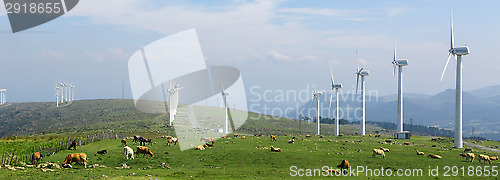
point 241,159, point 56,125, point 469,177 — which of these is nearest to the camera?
point 469,177

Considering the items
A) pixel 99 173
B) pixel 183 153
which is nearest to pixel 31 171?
pixel 99 173

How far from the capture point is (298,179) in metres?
41.9

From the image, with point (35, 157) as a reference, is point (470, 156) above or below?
above

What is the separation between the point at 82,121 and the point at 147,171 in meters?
160

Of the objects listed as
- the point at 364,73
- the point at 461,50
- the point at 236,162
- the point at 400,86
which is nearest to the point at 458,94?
the point at 461,50

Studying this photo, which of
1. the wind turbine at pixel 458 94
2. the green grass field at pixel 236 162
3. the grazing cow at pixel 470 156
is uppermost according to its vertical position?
the wind turbine at pixel 458 94

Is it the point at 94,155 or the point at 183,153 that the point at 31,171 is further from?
the point at 183,153

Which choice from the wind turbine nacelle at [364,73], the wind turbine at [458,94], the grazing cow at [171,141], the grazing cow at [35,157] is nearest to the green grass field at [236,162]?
the grazing cow at [171,141]

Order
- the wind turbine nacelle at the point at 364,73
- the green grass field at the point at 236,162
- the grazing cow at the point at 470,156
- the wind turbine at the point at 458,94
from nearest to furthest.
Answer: the green grass field at the point at 236,162, the grazing cow at the point at 470,156, the wind turbine at the point at 458,94, the wind turbine nacelle at the point at 364,73

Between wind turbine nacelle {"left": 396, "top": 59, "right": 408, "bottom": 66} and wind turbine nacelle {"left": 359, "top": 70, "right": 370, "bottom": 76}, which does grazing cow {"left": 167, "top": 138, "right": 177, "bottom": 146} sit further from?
wind turbine nacelle {"left": 359, "top": 70, "right": 370, "bottom": 76}

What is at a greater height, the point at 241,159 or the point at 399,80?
the point at 399,80

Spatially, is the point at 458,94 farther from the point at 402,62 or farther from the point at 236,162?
the point at 236,162

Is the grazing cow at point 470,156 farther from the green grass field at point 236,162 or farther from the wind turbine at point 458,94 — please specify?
the wind turbine at point 458,94

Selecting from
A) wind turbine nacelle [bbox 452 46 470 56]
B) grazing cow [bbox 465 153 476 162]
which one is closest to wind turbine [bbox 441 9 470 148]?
wind turbine nacelle [bbox 452 46 470 56]
